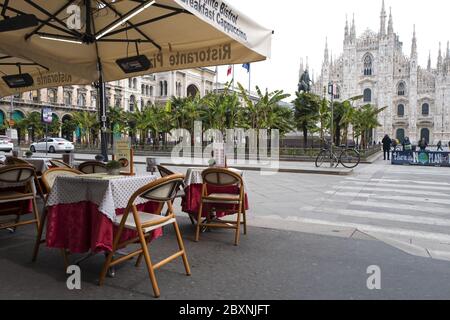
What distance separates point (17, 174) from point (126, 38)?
9.36ft

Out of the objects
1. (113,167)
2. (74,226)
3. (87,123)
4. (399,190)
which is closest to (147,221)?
(74,226)

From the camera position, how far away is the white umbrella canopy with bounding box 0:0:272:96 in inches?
207

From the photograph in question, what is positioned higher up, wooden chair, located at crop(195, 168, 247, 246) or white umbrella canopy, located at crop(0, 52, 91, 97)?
white umbrella canopy, located at crop(0, 52, 91, 97)

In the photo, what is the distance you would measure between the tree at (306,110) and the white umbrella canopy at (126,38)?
2317 centimetres

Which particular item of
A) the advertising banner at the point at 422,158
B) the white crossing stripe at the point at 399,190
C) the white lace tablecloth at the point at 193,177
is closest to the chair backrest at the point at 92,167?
the white lace tablecloth at the point at 193,177

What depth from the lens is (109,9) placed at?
601cm

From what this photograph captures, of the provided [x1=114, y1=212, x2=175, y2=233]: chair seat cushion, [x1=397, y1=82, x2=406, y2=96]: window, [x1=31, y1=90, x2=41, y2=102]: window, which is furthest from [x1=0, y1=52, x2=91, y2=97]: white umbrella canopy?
[x1=397, y1=82, x2=406, y2=96]: window

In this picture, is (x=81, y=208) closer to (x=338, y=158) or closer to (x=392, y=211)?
(x=392, y=211)

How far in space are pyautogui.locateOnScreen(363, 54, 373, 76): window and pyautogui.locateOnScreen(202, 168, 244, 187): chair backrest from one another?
73.6 meters

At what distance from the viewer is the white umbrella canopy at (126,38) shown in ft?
17.2

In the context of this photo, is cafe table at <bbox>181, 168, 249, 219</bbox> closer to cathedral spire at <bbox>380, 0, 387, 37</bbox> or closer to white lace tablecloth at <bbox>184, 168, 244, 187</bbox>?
white lace tablecloth at <bbox>184, 168, 244, 187</bbox>
